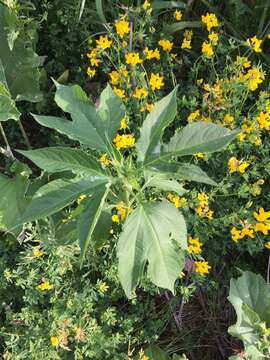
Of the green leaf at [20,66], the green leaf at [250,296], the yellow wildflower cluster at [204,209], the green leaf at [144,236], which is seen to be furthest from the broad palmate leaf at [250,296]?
the green leaf at [20,66]

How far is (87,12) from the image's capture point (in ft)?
7.61

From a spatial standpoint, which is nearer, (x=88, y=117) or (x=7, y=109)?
(x=88, y=117)

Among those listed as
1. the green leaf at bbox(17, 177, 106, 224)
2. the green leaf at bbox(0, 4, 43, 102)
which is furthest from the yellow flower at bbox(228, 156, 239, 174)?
the green leaf at bbox(0, 4, 43, 102)

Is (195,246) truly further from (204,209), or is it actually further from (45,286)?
(45,286)

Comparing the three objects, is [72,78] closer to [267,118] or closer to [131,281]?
[267,118]

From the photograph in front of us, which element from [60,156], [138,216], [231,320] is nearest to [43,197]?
[60,156]

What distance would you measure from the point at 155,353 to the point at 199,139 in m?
1.10

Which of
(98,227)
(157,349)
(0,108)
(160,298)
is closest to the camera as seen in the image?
(98,227)

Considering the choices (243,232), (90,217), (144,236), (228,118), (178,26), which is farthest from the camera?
(178,26)

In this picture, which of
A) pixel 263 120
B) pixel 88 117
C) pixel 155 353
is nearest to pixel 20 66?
pixel 88 117

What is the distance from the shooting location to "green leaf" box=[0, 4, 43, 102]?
7.02 feet

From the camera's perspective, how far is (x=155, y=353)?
6.44ft

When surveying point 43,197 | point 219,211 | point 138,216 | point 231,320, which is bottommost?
point 231,320

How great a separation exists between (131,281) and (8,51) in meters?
1.38
